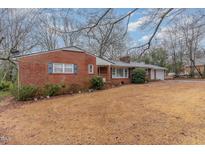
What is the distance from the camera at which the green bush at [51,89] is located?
8773mm

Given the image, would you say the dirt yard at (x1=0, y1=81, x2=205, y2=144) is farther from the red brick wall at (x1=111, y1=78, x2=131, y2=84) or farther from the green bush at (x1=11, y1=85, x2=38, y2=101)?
the red brick wall at (x1=111, y1=78, x2=131, y2=84)

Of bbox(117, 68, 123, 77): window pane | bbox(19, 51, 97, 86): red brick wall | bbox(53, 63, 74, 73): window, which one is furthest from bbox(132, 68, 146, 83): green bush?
bbox(53, 63, 74, 73): window

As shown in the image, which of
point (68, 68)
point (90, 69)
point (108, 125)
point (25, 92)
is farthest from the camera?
point (90, 69)

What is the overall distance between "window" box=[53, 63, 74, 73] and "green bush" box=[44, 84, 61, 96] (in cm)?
105

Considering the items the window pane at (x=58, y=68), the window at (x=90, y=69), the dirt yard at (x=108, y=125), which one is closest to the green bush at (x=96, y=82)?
the window at (x=90, y=69)

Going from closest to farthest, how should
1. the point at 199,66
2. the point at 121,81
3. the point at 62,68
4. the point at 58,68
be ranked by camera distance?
1. the point at 58,68
2. the point at 62,68
3. the point at 199,66
4. the point at 121,81

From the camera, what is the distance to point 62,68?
32.9 feet

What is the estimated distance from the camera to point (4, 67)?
12859mm

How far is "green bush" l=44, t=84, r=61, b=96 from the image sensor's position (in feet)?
28.8

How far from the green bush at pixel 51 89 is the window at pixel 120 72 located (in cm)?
591

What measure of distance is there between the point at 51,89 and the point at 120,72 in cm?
704

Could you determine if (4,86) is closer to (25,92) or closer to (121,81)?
(25,92)

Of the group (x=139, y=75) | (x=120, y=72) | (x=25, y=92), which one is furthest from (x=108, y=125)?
(x=120, y=72)

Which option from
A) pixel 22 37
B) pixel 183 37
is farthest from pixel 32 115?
Result: pixel 22 37
